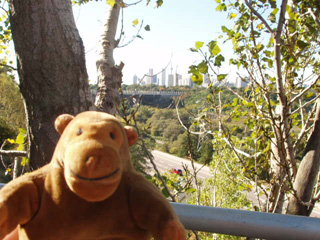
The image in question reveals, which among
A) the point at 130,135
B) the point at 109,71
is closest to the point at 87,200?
the point at 130,135

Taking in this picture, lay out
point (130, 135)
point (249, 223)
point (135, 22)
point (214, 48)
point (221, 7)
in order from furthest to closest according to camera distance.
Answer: point (221, 7)
point (135, 22)
point (214, 48)
point (249, 223)
point (130, 135)

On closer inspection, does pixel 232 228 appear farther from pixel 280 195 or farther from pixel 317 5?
pixel 317 5

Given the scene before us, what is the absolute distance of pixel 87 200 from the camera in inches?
24.9

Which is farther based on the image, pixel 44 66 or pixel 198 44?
pixel 198 44

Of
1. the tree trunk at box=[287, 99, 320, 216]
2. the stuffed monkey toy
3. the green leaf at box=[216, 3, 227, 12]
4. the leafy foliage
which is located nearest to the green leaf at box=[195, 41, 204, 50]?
the leafy foliage

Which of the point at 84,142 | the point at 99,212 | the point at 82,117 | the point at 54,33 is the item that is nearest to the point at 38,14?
the point at 54,33

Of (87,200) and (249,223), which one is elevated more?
(87,200)

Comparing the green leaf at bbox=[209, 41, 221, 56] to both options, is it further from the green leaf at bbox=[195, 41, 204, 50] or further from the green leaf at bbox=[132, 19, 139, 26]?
the green leaf at bbox=[132, 19, 139, 26]

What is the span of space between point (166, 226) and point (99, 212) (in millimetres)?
174

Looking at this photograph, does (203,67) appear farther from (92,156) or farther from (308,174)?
(92,156)

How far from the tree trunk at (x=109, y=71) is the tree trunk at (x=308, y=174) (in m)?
1.35

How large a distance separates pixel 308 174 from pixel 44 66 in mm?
1772

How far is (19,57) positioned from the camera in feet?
4.01

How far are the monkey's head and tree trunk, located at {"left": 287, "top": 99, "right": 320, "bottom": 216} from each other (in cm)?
158
